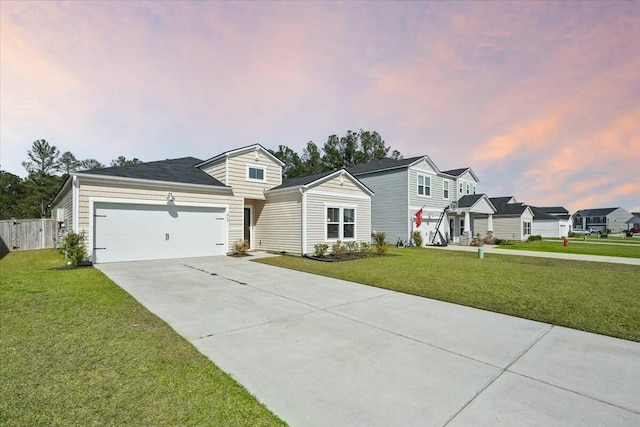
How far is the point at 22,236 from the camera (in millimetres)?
17344

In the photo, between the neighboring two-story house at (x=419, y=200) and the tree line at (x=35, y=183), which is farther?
the tree line at (x=35, y=183)

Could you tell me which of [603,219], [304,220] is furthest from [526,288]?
[603,219]

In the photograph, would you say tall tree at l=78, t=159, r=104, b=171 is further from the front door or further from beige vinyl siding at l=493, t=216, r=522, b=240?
beige vinyl siding at l=493, t=216, r=522, b=240

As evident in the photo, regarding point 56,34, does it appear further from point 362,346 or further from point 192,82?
point 362,346

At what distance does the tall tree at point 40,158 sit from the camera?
130ft

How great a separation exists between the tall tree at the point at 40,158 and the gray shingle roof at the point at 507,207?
2220 inches

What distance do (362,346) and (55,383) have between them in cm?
325

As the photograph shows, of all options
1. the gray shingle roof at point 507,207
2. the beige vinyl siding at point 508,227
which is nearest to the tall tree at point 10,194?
the beige vinyl siding at point 508,227

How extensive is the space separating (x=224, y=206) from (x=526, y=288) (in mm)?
11812

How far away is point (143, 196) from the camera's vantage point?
1171 centimetres

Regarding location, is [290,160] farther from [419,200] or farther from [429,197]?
[419,200]

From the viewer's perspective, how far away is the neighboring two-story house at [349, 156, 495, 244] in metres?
Answer: 20.9

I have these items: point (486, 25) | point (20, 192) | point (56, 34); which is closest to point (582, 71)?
point (486, 25)

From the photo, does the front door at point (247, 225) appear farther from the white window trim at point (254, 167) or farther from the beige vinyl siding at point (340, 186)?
the beige vinyl siding at point (340, 186)
